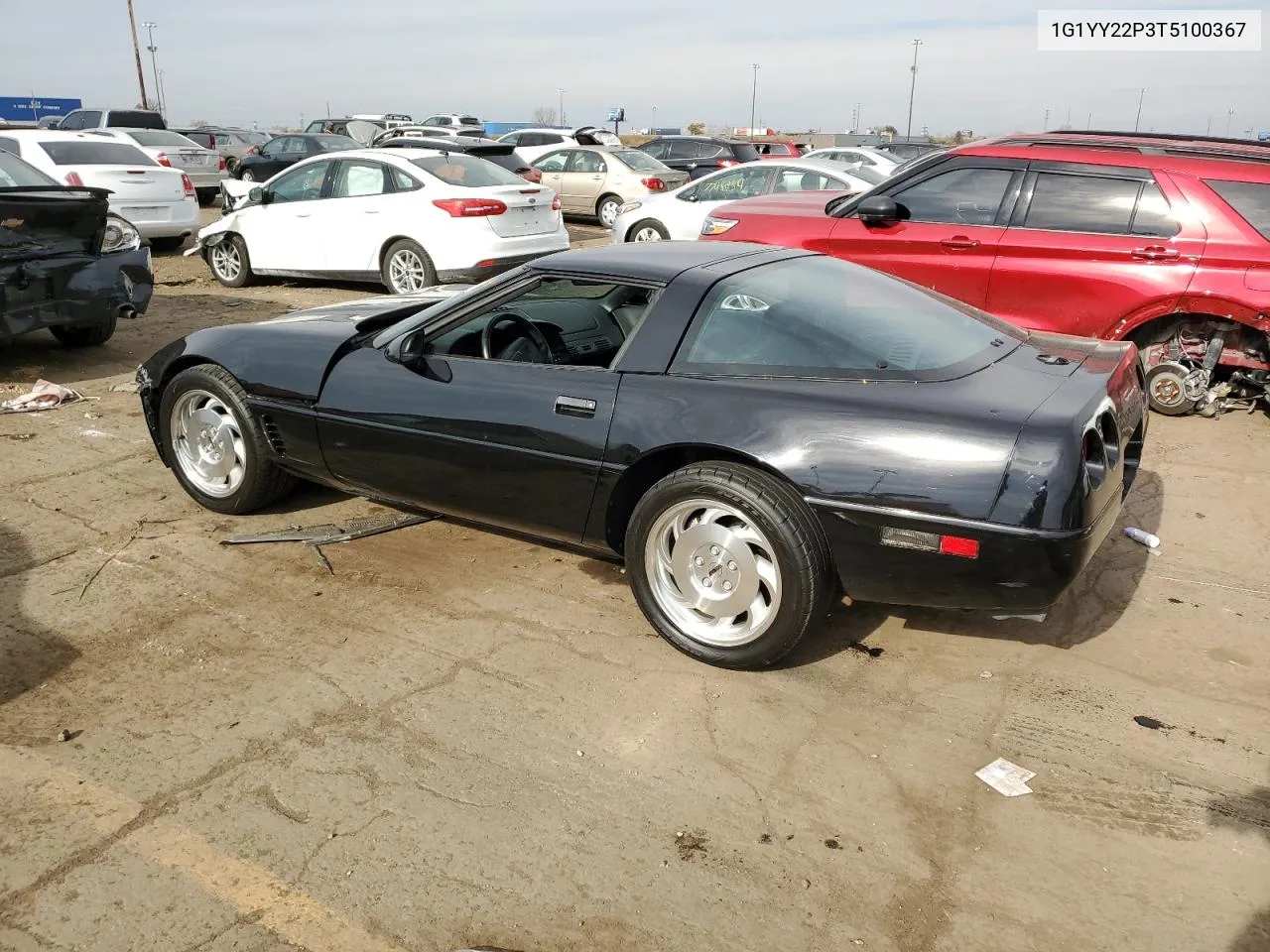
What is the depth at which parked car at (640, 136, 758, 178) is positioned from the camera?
69.8ft

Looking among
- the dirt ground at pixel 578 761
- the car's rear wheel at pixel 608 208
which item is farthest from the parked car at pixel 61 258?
the car's rear wheel at pixel 608 208

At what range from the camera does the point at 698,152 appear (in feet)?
73.4

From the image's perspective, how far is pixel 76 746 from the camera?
313 cm

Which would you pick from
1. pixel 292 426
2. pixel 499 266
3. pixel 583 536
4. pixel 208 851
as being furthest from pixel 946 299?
pixel 499 266

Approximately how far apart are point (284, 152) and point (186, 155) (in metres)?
2.87

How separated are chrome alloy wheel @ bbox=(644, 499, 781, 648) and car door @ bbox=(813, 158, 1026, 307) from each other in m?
3.88

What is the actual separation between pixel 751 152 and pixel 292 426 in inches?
768

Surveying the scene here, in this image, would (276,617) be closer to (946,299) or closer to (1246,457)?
(946,299)

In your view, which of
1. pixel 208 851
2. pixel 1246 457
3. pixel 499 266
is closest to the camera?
pixel 208 851

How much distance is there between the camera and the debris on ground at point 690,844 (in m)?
2.68

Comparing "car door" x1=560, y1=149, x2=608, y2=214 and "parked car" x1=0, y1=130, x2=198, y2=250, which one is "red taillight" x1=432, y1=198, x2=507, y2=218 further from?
"car door" x1=560, y1=149, x2=608, y2=214

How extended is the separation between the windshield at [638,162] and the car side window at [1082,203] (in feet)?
38.7

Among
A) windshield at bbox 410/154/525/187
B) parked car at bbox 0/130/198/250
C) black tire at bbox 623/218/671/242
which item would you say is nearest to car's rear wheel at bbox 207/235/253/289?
parked car at bbox 0/130/198/250

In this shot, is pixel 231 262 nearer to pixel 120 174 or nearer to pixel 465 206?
pixel 120 174
